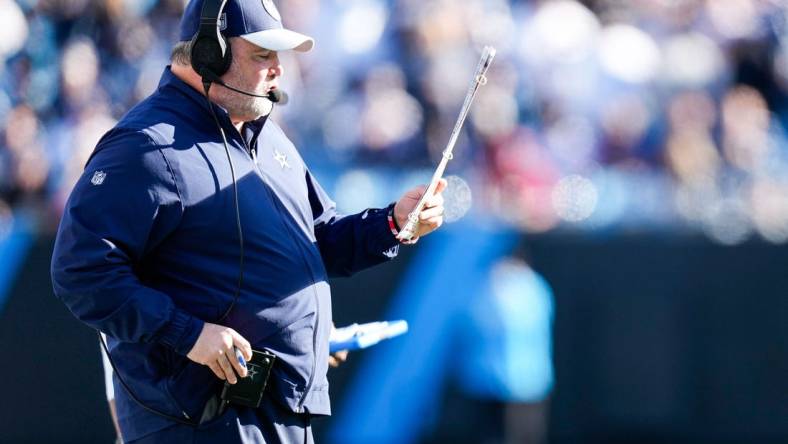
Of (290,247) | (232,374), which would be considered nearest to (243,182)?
(290,247)

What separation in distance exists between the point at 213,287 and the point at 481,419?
447 centimetres

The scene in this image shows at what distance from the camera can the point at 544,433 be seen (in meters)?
7.47

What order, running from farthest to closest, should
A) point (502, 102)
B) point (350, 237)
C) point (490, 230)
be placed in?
point (502, 102) < point (490, 230) < point (350, 237)

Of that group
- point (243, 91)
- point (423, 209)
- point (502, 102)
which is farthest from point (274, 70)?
point (502, 102)

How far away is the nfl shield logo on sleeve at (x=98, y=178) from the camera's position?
3.04 m

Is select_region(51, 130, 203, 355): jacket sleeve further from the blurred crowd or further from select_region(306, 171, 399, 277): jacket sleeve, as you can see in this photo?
the blurred crowd

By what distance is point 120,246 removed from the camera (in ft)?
9.96

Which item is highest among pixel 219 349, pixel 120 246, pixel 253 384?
pixel 120 246

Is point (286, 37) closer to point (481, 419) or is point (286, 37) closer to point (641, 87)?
point (481, 419)

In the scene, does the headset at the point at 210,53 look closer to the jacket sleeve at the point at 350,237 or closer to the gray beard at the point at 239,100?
the gray beard at the point at 239,100

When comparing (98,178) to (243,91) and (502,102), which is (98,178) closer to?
(243,91)

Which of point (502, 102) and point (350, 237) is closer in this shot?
point (350, 237)

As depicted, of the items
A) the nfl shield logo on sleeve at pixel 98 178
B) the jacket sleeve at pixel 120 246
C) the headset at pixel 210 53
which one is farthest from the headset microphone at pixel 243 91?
the nfl shield logo on sleeve at pixel 98 178

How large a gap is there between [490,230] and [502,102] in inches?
51.2
